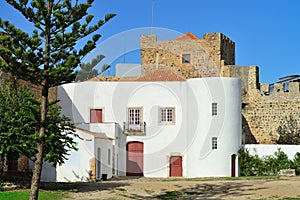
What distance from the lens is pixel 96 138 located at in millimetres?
23094

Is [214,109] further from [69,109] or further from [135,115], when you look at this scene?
[69,109]

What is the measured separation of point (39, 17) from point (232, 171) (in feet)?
48.7

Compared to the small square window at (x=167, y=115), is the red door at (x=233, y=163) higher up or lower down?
lower down

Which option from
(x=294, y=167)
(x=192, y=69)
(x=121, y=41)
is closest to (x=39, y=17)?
(x=121, y=41)

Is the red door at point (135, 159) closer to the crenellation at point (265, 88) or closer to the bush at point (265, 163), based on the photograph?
the bush at point (265, 163)

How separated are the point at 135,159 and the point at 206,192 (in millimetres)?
10113

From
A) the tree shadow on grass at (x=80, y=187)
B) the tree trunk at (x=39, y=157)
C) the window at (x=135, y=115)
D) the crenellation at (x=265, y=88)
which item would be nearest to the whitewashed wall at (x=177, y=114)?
the window at (x=135, y=115)

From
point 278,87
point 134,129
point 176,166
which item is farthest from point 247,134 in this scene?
point 134,129

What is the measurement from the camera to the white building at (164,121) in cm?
2631

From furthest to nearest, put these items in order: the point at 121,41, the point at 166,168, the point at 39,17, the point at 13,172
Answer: the point at 166,168
the point at 121,41
the point at 13,172
the point at 39,17

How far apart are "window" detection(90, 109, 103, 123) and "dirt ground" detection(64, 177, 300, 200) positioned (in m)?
7.89

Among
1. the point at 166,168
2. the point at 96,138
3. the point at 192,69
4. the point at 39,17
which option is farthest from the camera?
the point at 192,69

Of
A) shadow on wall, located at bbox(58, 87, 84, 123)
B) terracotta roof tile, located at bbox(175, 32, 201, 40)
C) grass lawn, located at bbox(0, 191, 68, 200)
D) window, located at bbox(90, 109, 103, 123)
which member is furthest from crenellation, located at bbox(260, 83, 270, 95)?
grass lawn, located at bbox(0, 191, 68, 200)

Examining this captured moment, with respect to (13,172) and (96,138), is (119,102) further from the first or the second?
(13,172)
